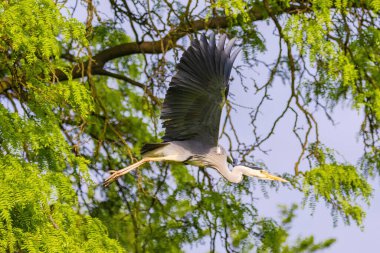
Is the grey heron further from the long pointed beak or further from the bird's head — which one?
the long pointed beak

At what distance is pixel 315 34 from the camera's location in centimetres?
582

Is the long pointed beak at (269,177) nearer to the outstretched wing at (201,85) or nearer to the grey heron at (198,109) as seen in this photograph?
the grey heron at (198,109)

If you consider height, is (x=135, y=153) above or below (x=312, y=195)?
above

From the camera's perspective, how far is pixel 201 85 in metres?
5.25

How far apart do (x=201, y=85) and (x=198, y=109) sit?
0.20 meters

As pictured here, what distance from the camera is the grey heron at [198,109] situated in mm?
5227

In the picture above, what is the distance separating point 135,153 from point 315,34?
208 cm

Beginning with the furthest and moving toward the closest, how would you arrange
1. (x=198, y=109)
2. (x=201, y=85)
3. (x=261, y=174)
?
(x=261, y=174), (x=198, y=109), (x=201, y=85)

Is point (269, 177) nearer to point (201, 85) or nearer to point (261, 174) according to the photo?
point (261, 174)

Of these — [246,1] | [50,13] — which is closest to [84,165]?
[50,13]

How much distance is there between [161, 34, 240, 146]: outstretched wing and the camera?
5223 mm

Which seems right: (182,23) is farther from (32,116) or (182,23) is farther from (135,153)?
(32,116)

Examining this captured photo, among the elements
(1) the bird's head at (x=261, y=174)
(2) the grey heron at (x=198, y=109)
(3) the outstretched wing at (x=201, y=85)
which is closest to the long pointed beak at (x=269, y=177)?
(1) the bird's head at (x=261, y=174)

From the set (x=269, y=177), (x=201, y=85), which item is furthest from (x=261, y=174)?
(x=201, y=85)
